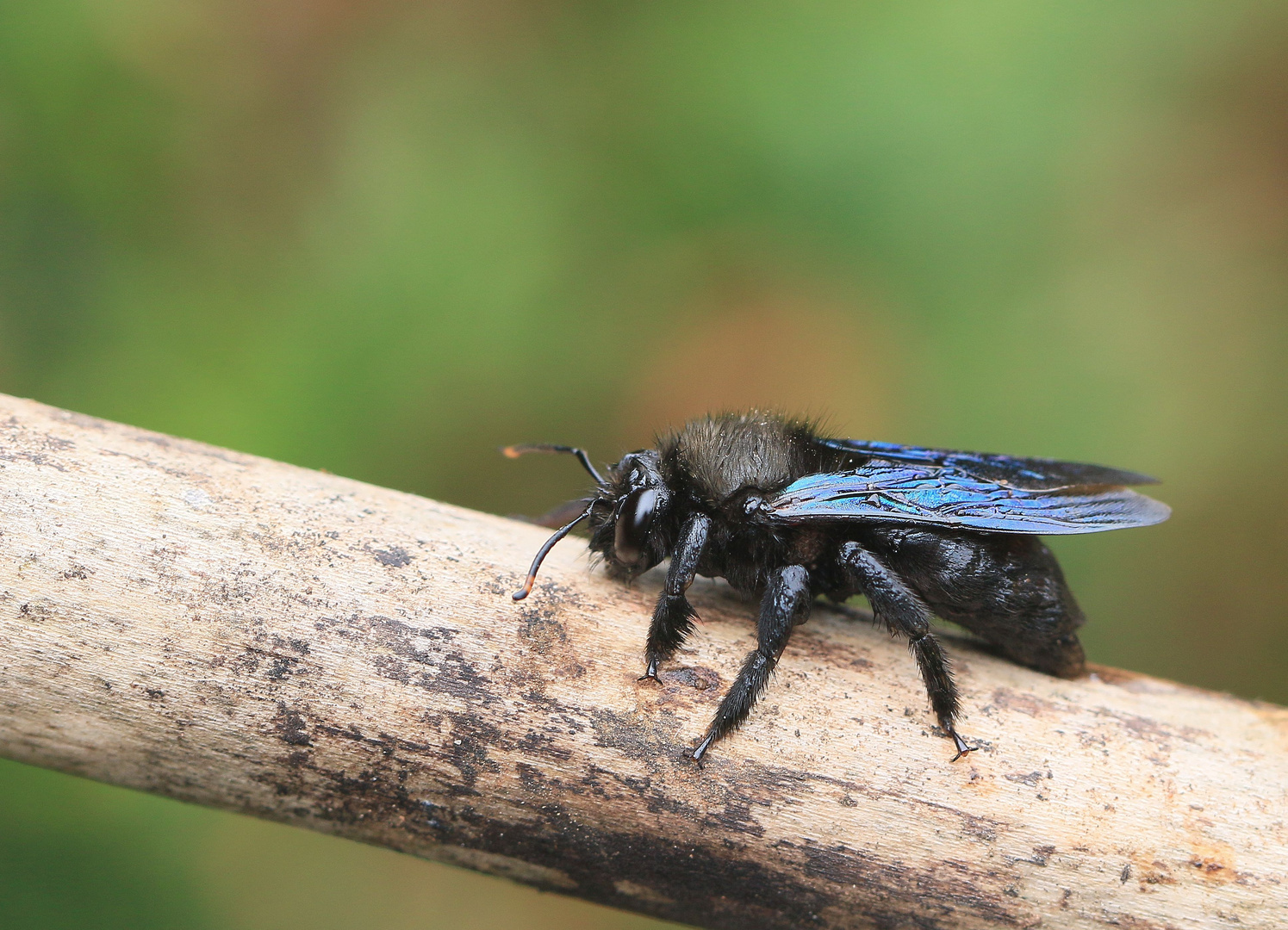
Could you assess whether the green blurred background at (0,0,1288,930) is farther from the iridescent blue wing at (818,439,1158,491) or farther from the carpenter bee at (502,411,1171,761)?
the carpenter bee at (502,411,1171,761)

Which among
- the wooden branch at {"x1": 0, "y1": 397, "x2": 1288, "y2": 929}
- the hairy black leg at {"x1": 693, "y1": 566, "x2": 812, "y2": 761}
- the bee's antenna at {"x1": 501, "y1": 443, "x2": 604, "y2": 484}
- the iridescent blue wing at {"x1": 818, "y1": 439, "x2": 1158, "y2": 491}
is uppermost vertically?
the iridescent blue wing at {"x1": 818, "y1": 439, "x2": 1158, "y2": 491}

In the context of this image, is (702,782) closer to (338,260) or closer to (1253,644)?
(338,260)

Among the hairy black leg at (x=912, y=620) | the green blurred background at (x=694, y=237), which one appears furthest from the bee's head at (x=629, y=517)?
the green blurred background at (x=694, y=237)

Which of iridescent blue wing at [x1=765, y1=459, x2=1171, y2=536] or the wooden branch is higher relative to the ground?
iridescent blue wing at [x1=765, y1=459, x2=1171, y2=536]

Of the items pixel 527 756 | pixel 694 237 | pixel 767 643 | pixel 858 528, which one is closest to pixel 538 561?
pixel 527 756

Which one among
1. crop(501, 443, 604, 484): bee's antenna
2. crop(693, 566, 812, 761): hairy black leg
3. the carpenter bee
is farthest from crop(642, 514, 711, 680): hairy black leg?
crop(501, 443, 604, 484): bee's antenna

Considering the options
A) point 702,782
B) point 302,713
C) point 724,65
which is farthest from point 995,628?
point 724,65

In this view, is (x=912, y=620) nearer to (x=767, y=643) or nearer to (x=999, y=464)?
(x=767, y=643)
